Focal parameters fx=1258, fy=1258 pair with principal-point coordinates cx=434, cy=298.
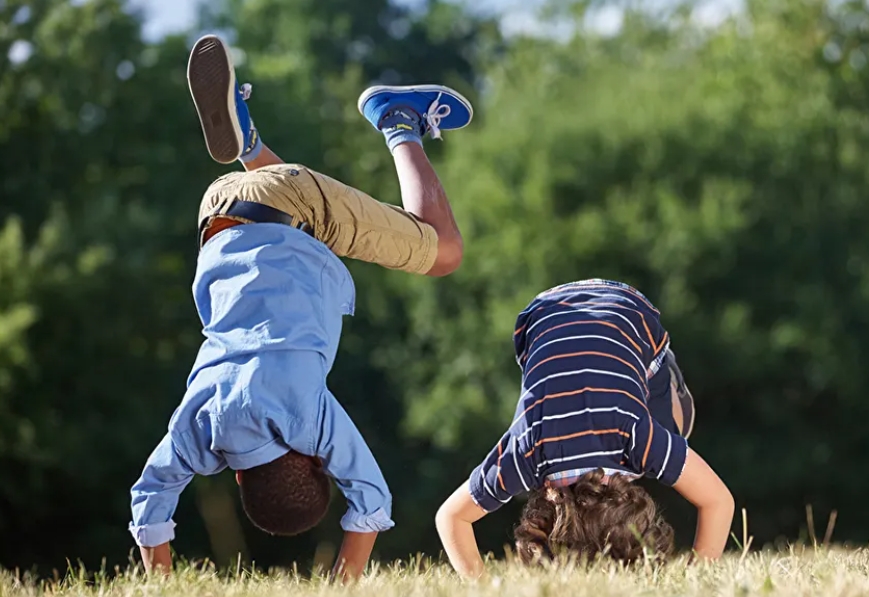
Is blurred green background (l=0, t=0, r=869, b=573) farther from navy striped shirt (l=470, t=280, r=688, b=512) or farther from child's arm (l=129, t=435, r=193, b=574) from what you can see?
navy striped shirt (l=470, t=280, r=688, b=512)

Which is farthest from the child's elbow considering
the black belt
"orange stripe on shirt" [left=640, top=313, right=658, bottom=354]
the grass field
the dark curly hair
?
the black belt

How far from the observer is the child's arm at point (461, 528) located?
4160 mm

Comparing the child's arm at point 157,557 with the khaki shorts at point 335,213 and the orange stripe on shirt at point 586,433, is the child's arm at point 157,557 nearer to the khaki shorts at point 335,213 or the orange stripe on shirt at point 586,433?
the khaki shorts at point 335,213

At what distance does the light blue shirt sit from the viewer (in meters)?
3.80

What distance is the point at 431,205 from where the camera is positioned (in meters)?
4.93

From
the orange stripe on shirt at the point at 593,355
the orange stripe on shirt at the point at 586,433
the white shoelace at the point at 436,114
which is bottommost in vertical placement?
the orange stripe on shirt at the point at 586,433

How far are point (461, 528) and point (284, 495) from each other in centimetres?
77

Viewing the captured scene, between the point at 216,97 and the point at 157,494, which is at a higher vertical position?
the point at 216,97

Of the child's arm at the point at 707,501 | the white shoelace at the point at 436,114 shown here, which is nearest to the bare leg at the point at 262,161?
the white shoelace at the point at 436,114

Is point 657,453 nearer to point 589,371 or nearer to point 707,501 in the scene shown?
point 707,501

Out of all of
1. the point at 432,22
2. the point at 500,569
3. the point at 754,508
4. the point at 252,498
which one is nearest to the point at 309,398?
the point at 252,498

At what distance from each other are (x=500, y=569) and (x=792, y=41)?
22.0 m

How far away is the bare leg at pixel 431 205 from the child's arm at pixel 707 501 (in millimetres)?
1286

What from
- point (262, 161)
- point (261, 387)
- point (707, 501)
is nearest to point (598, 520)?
point (707, 501)
